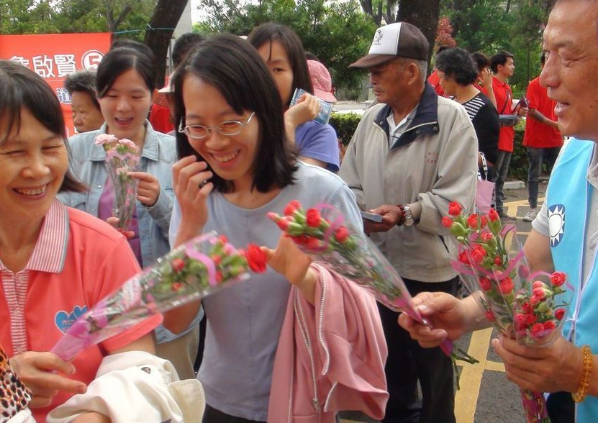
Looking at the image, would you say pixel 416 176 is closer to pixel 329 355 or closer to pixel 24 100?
pixel 329 355

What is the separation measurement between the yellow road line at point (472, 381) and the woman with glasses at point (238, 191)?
7.61 ft

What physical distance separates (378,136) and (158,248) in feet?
4.33

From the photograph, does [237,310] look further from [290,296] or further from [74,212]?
[74,212]

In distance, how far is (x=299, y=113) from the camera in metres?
2.72

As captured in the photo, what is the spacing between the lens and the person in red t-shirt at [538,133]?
7.91 metres

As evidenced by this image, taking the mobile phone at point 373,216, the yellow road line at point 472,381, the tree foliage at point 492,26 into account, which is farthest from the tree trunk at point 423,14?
the tree foliage at point 492,26

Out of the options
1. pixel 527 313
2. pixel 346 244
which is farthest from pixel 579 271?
pixel 346 244

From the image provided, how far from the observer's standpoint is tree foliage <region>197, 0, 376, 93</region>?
16531mm

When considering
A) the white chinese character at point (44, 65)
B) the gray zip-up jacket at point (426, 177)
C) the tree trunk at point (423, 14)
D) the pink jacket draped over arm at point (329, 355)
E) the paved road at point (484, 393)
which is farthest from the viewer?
the white chinese character at point (44, 65)

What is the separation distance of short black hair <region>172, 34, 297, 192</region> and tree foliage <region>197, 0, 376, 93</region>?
14.8 meters

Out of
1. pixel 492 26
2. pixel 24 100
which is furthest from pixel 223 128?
pixel 492 26

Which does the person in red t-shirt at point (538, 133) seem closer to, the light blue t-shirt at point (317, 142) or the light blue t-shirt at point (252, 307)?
the light blue t-shirt at point (317, 142)

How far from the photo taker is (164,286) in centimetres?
142

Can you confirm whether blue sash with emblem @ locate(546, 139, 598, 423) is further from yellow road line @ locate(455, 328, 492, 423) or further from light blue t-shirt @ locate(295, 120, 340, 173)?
yellow road line @ locate(455, 328, 492, 423)
